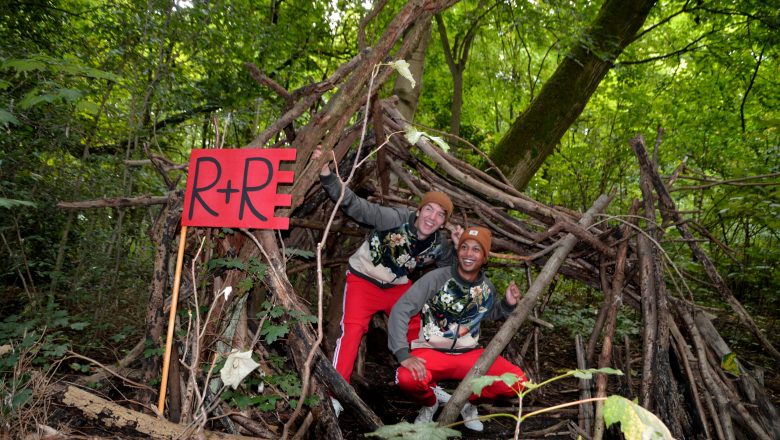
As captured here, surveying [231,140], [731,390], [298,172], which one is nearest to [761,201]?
[731,390]

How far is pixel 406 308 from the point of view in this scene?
2.79 m

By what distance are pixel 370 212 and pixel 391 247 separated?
0.31 metres

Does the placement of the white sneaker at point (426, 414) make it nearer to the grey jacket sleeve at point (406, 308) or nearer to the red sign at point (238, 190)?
the grey jacket sleeve at point (406, 308)

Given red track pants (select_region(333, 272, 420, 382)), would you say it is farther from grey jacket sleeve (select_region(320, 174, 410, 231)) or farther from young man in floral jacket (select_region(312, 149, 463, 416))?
grey jacket sleeve (select_region(320, 174, 410, 231))

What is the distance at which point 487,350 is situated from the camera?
7.59 ft

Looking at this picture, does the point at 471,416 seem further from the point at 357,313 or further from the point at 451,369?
the point at 357,313

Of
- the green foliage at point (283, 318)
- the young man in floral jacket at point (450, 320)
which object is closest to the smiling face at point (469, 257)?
the young man in floral jacket at point (450, 320)

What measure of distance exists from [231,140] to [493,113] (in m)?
7.55

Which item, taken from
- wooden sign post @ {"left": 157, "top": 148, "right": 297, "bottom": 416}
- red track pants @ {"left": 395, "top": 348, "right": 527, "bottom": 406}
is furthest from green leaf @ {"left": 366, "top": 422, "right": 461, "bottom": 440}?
red track pants @ {"left": 395, "top": 348, "right": 527, "bottom": 406}

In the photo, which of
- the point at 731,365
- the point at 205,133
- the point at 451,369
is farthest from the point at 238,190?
the point at 205,133

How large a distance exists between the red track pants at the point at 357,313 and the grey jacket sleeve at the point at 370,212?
1.54 ft

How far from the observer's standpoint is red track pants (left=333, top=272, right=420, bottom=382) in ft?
9.71

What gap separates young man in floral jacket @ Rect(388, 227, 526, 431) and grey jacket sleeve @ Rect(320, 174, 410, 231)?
1.56 feet

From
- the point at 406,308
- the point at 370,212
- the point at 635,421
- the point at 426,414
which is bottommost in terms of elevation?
the point at 426,414
